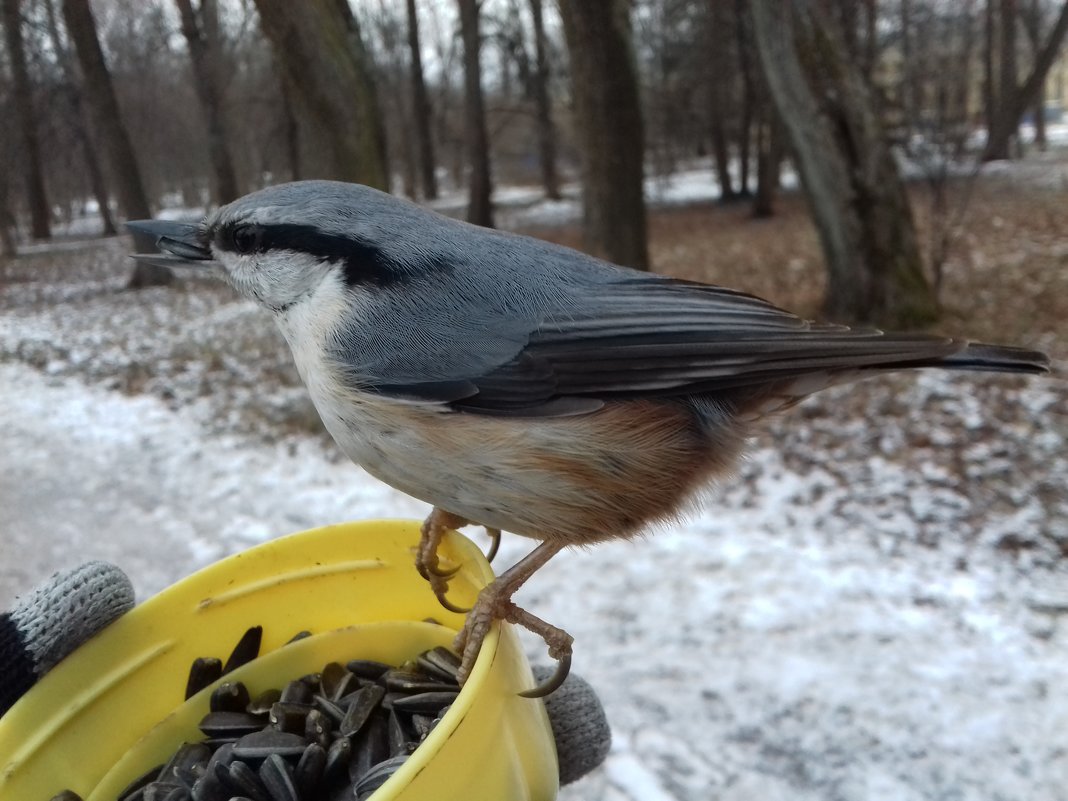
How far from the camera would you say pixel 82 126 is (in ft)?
30.7

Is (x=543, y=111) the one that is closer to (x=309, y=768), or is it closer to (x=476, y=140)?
(x=476, y=140)

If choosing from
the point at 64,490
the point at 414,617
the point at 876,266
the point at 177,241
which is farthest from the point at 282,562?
the point at 876,266

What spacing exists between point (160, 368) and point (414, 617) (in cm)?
580

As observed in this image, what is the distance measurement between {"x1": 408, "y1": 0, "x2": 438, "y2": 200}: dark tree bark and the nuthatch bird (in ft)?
45.9

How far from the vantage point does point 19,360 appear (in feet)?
22.8

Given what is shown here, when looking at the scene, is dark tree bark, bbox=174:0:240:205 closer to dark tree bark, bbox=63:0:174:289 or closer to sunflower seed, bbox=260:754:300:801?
dark tree bark, bbox=63:0:174:289

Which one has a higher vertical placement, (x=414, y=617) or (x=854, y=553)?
(x=414, y=617)

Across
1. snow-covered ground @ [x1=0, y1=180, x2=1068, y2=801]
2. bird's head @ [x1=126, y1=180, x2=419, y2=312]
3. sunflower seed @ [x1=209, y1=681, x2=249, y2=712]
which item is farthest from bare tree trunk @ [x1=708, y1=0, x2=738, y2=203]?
sunflower seed @ [x1=209, y1=681, x2=249, y2=712]

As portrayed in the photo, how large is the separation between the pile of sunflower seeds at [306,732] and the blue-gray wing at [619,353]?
0.49 meters

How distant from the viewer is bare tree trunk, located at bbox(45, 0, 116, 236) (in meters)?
7.53

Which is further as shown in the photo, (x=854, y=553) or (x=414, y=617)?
(x=854, y=553)

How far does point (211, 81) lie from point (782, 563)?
276 inches

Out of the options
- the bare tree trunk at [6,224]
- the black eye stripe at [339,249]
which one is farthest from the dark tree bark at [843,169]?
the bare tree trunk at [6,224]

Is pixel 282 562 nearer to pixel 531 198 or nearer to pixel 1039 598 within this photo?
pixel 1039 598
